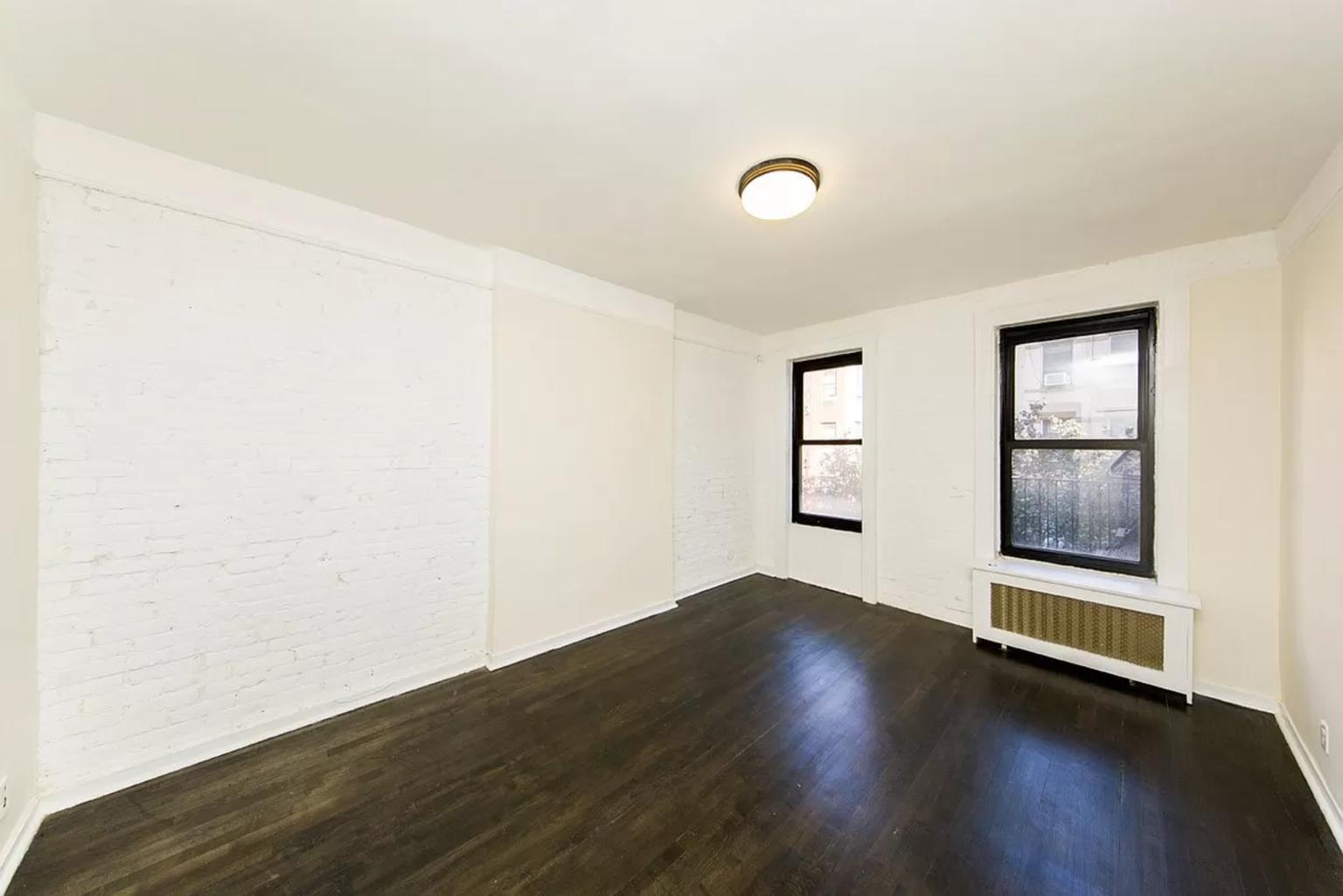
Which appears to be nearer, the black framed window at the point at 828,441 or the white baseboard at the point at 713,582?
the white baseboard at the point at 713,582

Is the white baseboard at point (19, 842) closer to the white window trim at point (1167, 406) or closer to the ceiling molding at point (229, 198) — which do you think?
the ceiling molding at point (229, 198)

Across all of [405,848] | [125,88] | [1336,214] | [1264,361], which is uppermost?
[125,88]

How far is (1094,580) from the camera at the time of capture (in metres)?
2.97

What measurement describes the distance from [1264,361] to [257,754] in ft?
17.9

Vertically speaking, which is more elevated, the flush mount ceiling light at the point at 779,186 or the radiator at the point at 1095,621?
the flush mount ceiling light at the point at 779,186

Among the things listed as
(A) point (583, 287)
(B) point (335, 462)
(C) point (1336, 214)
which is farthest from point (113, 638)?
(C) point (1336, 214)

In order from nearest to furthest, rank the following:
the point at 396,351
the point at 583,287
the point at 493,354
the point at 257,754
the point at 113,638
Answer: the point at 113,638, the point at 257,754, the point at 396,351, the point at 493,354, the point at 583,287

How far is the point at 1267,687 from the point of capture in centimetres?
251

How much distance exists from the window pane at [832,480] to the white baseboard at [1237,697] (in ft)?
7.51

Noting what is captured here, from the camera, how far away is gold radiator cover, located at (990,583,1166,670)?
269 centimetres

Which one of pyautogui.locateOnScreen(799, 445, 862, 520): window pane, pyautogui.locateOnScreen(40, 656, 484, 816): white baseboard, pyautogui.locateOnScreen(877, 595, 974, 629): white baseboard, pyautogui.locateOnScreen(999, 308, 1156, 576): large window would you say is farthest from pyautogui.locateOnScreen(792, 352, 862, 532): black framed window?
pyautogui.locateOnScreen(40, 656, 484, 816): white baseboard

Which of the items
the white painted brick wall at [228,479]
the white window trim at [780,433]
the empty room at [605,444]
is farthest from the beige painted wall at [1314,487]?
the white painted brick wall at [228,479]

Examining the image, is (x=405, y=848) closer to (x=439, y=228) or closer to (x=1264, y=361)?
(x=439, y=228)

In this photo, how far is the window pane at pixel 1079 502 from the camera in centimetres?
306
